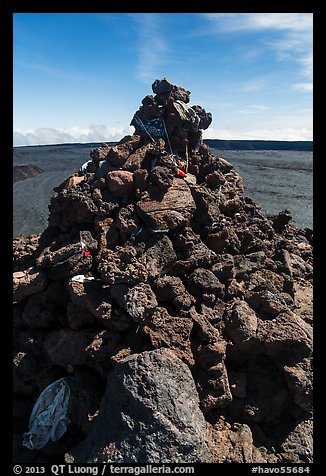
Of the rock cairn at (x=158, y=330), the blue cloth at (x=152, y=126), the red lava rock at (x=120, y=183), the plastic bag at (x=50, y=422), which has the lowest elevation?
the plastic bag at (x=50, y=422)

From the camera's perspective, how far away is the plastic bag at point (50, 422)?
16.3 ft

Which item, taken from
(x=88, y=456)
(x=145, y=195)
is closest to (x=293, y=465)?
(x=88, y=456)

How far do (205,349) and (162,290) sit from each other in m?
0.97

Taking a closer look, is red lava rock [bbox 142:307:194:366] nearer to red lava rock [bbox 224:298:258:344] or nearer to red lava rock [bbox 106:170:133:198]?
red lava rock [bbox 224:298:258:344]

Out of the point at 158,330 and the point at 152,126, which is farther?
the point at 152,126

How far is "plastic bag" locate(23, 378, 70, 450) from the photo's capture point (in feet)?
16.3

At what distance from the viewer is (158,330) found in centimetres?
493

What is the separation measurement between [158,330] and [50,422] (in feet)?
6.13

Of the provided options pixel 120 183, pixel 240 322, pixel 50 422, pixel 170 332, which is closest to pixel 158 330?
pixel 170 332

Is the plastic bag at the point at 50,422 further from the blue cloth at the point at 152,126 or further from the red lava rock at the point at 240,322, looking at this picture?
the blue cloth at the point at 152,126

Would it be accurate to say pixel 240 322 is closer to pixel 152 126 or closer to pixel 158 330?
pixel 158 330

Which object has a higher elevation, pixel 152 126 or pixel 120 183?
pixel 152 126

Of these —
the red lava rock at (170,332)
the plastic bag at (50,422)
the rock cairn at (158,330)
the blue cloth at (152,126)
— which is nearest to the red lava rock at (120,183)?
the rock cairn at (158,330)

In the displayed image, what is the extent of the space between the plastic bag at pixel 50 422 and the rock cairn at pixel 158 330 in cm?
11
